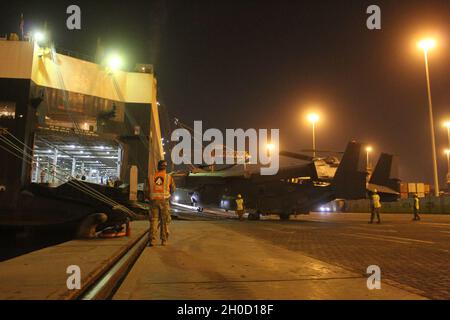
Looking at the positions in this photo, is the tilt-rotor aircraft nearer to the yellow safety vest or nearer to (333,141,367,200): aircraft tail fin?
(333,141,367,200): aircraft tail fin

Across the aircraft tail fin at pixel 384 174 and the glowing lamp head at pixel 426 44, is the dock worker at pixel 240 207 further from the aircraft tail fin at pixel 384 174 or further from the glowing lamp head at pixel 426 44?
the glowing lamp head at pixel 426 44

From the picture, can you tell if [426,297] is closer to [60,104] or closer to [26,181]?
[26,181]

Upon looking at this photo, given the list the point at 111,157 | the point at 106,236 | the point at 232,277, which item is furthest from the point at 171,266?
the point at 111,157

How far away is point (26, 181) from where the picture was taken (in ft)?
79.2

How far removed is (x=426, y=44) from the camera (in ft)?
90.0

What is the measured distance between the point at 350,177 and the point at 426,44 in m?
15.0

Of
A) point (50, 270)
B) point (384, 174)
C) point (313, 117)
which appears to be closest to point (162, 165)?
point (50, 270)

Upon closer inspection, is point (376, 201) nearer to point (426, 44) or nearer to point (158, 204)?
point (158, 204)

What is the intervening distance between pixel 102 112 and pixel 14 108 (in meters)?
8.08

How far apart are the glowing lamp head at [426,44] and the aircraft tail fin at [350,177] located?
13.5 meters

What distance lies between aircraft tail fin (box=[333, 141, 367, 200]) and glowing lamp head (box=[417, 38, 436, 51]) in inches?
531

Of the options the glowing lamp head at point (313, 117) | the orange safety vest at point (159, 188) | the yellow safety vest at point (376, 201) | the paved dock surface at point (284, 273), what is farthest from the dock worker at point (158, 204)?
the glowing lamp head at point (313, 117)

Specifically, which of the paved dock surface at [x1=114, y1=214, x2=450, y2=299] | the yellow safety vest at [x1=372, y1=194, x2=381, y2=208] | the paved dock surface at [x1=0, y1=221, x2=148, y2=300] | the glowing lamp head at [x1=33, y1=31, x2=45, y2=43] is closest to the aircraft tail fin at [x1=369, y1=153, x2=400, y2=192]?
the yellow safety vest at [x1=372, y1=194, x2=381, y2=208]

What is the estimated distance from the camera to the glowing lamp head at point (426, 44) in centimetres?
2731
